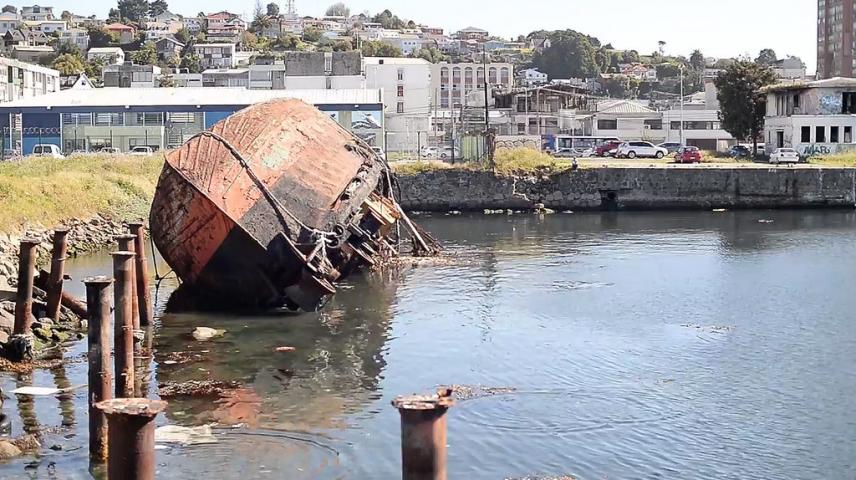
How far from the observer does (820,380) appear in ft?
65.7

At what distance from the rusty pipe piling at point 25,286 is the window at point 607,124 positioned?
8607 centimetres

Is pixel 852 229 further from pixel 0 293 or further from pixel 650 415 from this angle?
pixel 0 293

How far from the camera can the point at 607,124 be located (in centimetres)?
10244

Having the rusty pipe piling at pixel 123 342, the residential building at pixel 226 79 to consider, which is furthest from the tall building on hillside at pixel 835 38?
the rusty pipe piling at pixel 123 342

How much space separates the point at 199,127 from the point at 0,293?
168ft

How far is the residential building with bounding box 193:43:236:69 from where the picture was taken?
17204cm

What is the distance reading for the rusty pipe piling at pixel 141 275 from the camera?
70.5 feet

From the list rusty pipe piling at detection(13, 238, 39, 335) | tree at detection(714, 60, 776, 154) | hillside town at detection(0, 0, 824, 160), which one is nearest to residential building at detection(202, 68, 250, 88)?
hillside town at detection(0, 0, 824, 160)

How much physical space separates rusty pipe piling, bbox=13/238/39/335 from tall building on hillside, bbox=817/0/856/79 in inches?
5897

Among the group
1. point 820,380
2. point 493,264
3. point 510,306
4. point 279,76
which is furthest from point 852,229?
point 279,76

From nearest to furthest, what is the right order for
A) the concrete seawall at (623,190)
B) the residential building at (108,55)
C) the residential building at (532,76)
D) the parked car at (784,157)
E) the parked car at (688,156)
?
1. the concrete seawall at (623,190)
2. the parked car at (784,157)
3. the parked car at (688,156)
4. the residential building at (108,55)
5. the residential building at (532,76)

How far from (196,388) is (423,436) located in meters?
11.1

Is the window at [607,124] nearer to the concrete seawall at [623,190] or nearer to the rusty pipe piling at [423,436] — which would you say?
the concrete seawall at [623,190]

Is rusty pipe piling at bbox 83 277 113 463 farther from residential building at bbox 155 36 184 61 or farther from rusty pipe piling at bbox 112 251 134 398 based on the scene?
residential building at bbox 155 36 184 61
